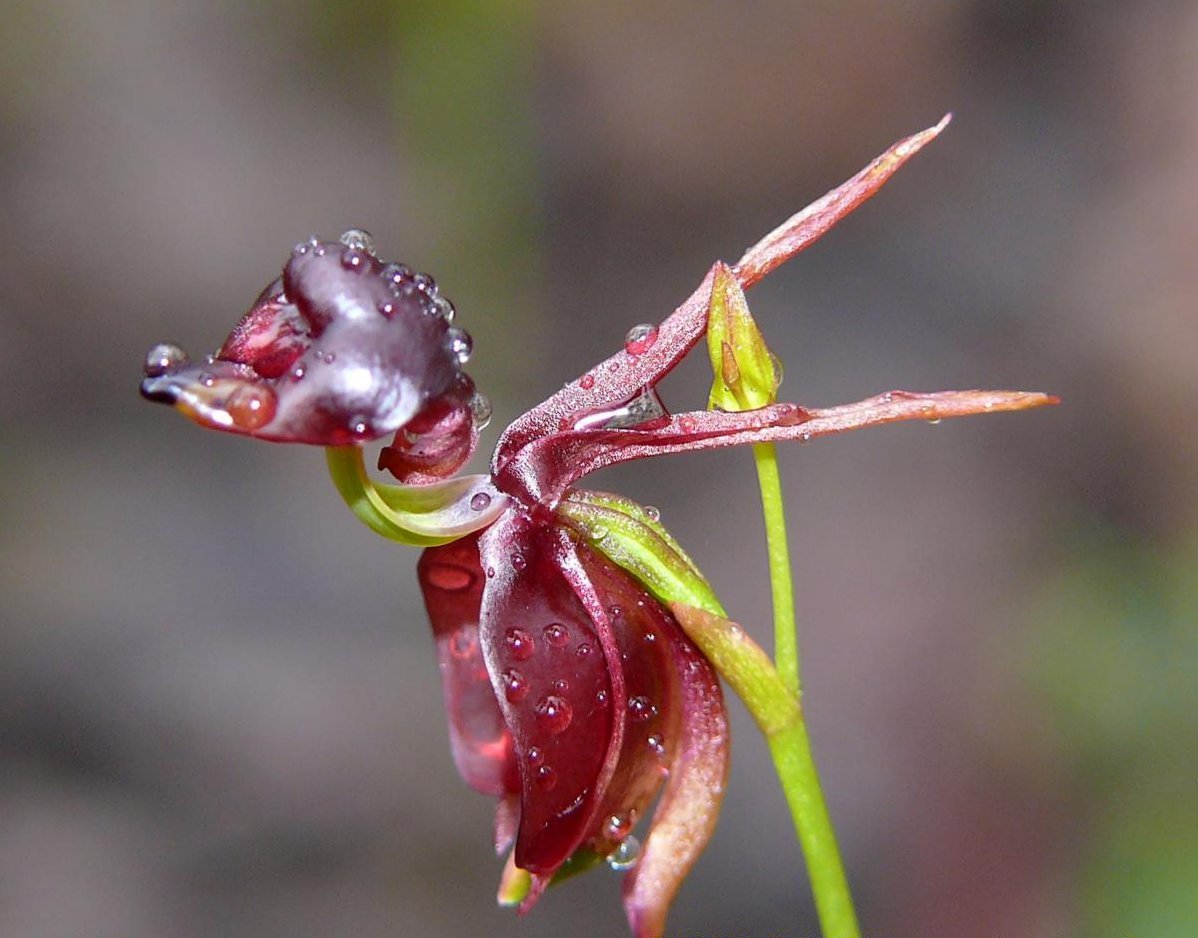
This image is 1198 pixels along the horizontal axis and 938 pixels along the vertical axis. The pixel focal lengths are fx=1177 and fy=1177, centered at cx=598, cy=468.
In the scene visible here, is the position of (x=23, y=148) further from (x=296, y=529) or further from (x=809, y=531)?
(x=809, y=531)

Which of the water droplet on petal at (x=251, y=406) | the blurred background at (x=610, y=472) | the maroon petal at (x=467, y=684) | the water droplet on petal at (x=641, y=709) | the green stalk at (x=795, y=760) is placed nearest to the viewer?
the water droplet on petal at (x=251, y=406)

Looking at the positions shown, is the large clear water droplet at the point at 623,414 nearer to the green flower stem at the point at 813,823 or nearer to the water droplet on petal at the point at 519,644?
the water droplet on petal at the point at 519,644

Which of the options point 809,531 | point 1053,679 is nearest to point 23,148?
point 809,531

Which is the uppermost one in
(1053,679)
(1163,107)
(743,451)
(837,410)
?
(1163,107)

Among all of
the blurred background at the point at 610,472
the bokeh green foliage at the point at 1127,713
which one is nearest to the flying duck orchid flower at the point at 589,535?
the bokeh green foliage at the point at 1127,713

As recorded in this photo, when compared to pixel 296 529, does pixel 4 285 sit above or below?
above

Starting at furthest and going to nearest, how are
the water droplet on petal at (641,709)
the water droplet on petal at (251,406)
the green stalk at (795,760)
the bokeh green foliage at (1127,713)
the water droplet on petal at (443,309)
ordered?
the bokeh green foliage at (1127,713) → the water droplet on petal at (641,709) → the green stalk at (795,760) → the water droplet on petal at (443,309) → the water droplet on petal at (251,406)

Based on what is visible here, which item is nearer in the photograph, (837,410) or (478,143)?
(837,410)

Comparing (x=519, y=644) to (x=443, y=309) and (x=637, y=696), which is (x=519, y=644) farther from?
(x=443, y=309)

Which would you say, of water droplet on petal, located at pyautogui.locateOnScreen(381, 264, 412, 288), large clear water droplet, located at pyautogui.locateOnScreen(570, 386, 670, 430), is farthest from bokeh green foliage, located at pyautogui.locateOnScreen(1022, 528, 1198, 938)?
water droplet on petal, located at pyautogui.locateOnScreen(381, 264, 412, 288)
